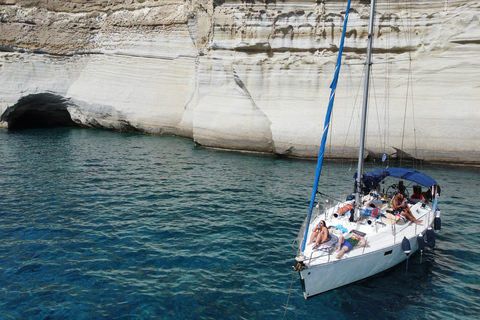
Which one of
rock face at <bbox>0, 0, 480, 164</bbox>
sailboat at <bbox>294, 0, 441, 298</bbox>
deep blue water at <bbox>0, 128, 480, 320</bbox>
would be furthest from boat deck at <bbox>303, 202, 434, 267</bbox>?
rock face at <bbox>0, 0, 480, 164</bbox>

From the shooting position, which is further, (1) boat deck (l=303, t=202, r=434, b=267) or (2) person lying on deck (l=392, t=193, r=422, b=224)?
(2) person lying on deck (l=392, t=193, r=422, b=224)

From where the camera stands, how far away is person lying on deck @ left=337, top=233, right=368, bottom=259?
9.91m

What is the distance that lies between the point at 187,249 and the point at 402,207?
6759 mm

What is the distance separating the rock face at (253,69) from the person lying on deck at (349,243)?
10.6 metres

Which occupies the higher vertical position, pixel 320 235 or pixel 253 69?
pixel 253 69

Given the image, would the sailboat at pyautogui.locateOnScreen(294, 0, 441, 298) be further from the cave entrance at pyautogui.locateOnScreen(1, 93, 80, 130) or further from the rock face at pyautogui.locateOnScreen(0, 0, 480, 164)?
the cave entrance at pyautogui.locateOnScreen(1, 93, 80, 130)

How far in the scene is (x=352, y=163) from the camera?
22562mm

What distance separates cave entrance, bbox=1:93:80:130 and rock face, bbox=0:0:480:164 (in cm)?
37

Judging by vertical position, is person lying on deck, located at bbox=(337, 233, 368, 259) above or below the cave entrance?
below

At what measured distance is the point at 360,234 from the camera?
35.8ft

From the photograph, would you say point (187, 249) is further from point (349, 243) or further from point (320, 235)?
point (349, 243)

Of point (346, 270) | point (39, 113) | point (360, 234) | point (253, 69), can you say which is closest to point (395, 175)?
point (360, 234)

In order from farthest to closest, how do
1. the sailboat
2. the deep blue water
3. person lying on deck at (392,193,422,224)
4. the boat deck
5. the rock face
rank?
the rock face, person lying on deck at (392,193,422,224), the boat deck, the sailboat, the deep blue water

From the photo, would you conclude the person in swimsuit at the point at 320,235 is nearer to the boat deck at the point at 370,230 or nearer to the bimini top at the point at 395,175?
the boat deck at the point at 370,230
